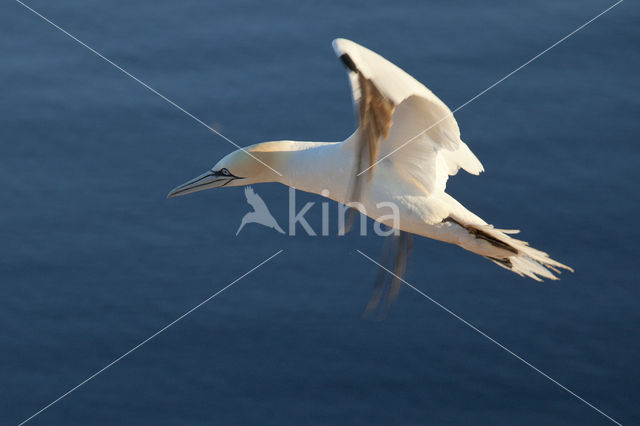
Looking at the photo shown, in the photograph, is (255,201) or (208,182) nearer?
(208,182)

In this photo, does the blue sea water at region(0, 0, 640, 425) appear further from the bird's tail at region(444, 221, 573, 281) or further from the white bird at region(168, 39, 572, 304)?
the bird's tail at region(444, 221, 573, 281)

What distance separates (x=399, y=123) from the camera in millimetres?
8016

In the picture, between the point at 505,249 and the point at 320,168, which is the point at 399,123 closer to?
the point at 320,168

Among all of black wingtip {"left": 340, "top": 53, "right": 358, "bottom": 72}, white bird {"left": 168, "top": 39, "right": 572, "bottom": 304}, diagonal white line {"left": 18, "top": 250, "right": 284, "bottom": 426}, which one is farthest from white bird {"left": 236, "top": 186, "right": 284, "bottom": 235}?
black wingtip {"left": 340, "top": 53, "right": 358, "bottom": 72}

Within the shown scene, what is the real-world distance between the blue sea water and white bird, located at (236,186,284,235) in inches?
4.3

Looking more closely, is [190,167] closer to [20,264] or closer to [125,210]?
[125,210]

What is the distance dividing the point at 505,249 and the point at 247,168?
1.97m

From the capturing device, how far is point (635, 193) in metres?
16.1

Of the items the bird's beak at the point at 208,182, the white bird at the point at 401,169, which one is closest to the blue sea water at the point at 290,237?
the bird's beak at the point at 208,182

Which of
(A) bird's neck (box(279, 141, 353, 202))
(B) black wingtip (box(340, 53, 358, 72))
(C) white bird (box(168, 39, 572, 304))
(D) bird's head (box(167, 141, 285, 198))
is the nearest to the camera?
(B) black wingtip (box(340, 53, 358, 72))

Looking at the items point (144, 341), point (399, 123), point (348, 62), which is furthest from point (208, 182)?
point (144, 341)

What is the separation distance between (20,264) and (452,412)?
5.75 m

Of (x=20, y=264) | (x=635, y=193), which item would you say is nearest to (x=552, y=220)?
(x=635, y=193)

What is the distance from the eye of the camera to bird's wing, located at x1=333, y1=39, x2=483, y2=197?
6.79 metres
